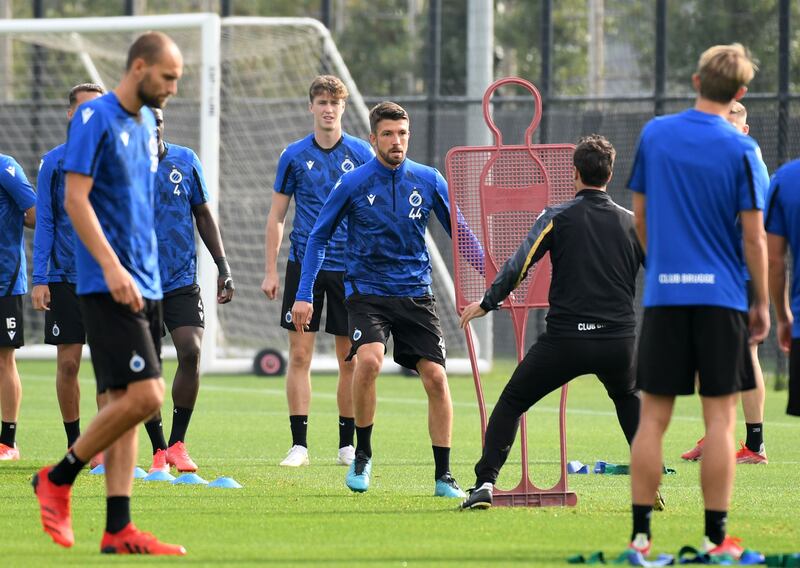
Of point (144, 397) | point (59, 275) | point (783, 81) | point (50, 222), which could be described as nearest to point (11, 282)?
point (59, 275)

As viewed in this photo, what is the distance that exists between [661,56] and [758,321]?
13.7 metres

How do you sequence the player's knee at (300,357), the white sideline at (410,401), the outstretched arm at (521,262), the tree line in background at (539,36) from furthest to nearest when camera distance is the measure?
1. the tree line in background at (539,36)
2. the white sideline at (410,401)
3. the player's knee at (300,357)
4. the outstretched arm at (521,262)

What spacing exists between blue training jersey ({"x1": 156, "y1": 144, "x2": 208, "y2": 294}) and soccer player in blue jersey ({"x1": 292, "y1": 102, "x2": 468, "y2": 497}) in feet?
3.56

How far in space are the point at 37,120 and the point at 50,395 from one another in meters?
7.42

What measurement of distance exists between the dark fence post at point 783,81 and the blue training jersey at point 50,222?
1071cm

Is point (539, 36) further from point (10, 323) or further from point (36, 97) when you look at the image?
point (10, 323)

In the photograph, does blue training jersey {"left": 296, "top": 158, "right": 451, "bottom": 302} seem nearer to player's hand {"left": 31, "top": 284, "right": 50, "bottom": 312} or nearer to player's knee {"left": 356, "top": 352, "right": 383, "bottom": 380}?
player's knee {"left": 356, "top": 352, "right": 383, "bottom": 380}

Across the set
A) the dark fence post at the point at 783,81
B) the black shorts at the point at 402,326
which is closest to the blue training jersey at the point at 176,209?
the black shorts at the point at 402,326

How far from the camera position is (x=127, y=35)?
20297 mm

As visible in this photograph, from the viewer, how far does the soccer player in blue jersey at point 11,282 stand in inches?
417

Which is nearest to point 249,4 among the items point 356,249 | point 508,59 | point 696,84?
point 508,59

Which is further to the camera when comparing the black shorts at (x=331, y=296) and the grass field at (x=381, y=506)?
the black shorts at (x=331, y=296)

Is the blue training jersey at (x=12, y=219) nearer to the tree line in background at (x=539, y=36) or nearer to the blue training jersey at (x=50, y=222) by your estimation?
the blue training jersey at (x=50, y=222)

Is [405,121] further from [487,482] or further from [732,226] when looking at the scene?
[732,226]
